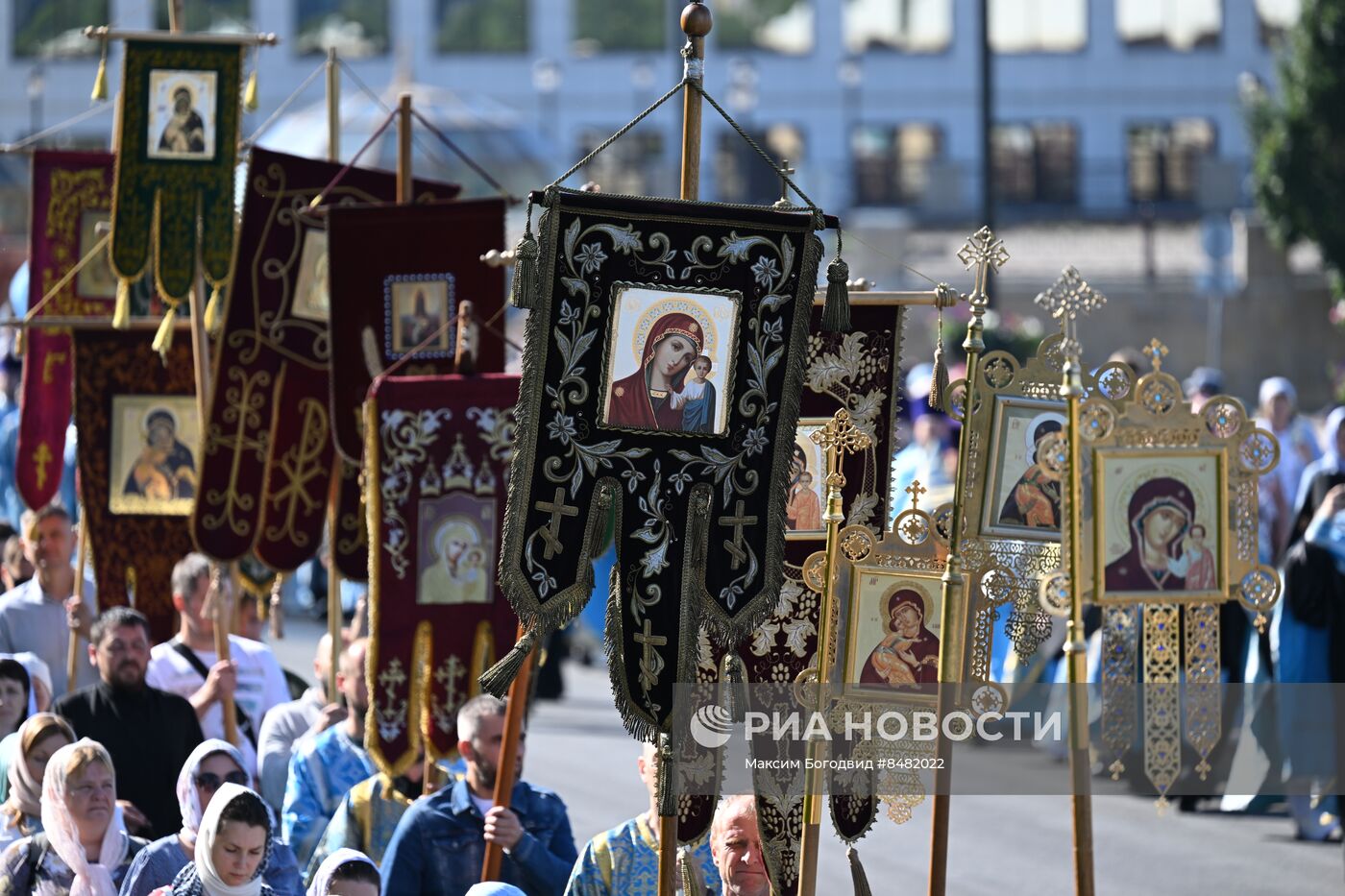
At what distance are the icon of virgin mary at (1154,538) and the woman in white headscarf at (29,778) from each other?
3350 mm

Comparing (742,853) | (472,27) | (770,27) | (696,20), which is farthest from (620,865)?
(472,27)

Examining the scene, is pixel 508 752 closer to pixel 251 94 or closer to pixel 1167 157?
pixel 251 94

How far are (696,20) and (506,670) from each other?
162cm

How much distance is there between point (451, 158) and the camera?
3025 centimetres

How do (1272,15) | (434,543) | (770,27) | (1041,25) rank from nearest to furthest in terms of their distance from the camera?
(434,543) < (1272,15) < (1041,25) < (770,27)

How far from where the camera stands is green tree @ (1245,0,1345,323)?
25938 millimetres

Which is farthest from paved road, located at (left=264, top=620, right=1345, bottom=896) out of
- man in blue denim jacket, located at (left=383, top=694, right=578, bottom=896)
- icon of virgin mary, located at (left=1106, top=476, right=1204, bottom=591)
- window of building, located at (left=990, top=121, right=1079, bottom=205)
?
window of building, located at (left=990, top=121, right=1079, bottom=205)

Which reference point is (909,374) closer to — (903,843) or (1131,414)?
(903,843)

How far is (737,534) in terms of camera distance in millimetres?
5797

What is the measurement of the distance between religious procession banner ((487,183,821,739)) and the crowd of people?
2.63 ft

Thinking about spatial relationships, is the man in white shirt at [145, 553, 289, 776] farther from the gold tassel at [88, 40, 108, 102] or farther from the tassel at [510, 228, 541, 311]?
the tassel at [510, 228, 541, 311]

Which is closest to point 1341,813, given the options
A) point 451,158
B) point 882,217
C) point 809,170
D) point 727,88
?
point 451,158

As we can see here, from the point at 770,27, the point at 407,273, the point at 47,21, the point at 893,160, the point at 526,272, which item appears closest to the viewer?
the point at 526,272

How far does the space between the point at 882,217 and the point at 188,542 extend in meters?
28.7
